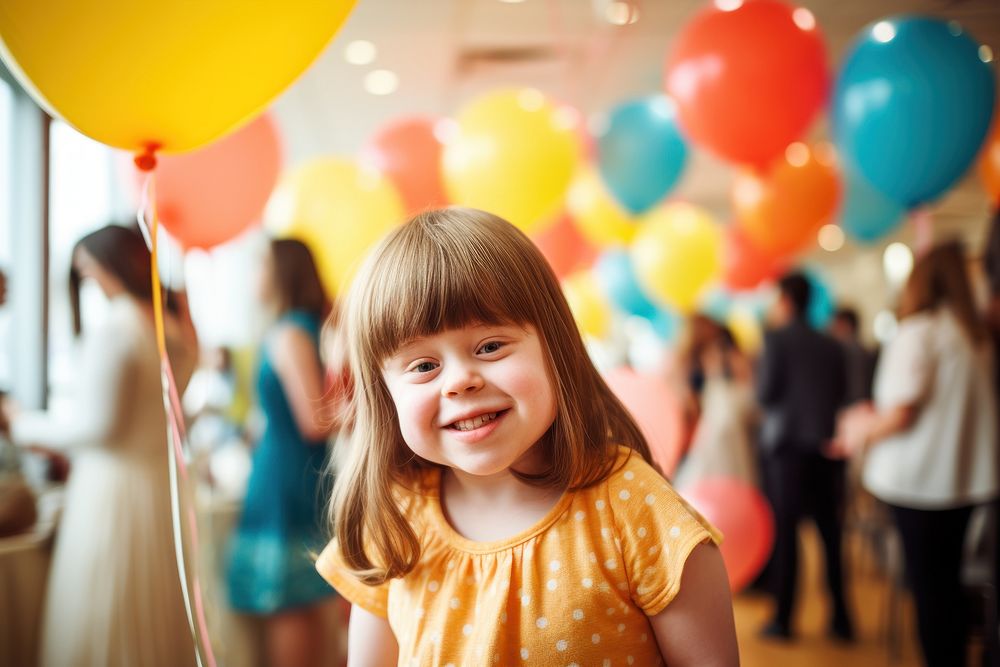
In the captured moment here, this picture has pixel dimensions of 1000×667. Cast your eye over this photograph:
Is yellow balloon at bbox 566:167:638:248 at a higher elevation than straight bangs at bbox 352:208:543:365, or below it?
higher

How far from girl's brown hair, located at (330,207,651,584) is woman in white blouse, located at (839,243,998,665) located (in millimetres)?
1638

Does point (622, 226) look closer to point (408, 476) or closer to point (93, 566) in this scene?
point (93, 566)

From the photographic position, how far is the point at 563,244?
4090 millimetres

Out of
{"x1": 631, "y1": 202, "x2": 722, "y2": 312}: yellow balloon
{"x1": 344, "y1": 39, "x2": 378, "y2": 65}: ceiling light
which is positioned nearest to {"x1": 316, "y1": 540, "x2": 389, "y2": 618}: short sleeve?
{"x1": 631, "y1": 202, "x2": 722, "y2": 312}: yellow balloon

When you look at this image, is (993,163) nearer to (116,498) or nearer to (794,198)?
(794,198)

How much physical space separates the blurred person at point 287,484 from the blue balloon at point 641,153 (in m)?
1.56

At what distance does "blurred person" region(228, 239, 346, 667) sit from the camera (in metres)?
1.92

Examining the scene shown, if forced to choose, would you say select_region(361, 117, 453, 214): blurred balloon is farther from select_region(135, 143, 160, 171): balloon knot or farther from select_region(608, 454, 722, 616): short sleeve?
select_region(608, 454, 722, 616): short sleeve

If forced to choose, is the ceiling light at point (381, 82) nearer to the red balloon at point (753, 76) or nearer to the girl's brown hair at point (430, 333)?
the red balloon at point (753, 76)

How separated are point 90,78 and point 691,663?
930mm

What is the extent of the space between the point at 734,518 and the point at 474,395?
1.16 m

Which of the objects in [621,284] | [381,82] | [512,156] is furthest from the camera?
[621,284]

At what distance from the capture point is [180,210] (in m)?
1.91

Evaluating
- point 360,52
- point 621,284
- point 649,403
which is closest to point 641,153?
point 649,403
